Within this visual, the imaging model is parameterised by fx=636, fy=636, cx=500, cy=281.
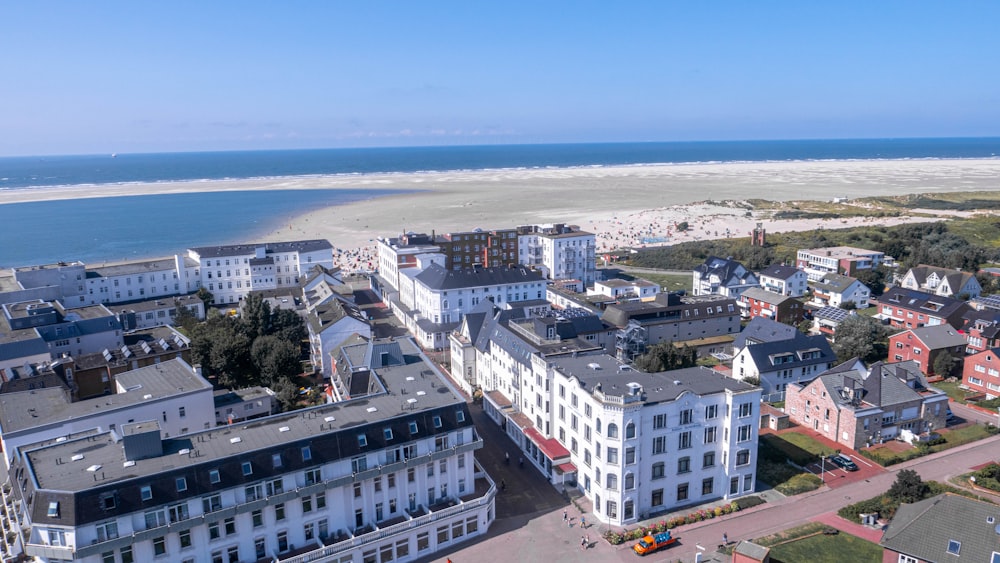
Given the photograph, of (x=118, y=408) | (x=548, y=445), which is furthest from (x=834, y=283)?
(x=118, y=408)

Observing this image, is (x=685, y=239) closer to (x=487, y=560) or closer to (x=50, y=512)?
→ (x=487, y=560)

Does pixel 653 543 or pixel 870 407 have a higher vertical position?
pixel 870 407

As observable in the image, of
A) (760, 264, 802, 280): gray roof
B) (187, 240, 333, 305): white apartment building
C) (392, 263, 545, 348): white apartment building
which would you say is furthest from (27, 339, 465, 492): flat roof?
(760, 264, 802, 280): gray roof

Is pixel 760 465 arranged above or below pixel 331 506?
below

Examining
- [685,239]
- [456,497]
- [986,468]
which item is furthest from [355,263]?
[986,468]

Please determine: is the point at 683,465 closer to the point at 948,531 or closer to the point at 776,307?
the point at 948,531

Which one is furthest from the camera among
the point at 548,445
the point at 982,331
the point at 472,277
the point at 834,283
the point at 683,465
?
the point at 834,283

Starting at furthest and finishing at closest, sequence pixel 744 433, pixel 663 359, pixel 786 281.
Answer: pixel 786 281 → pixel 663 359 → pixel 744 433
